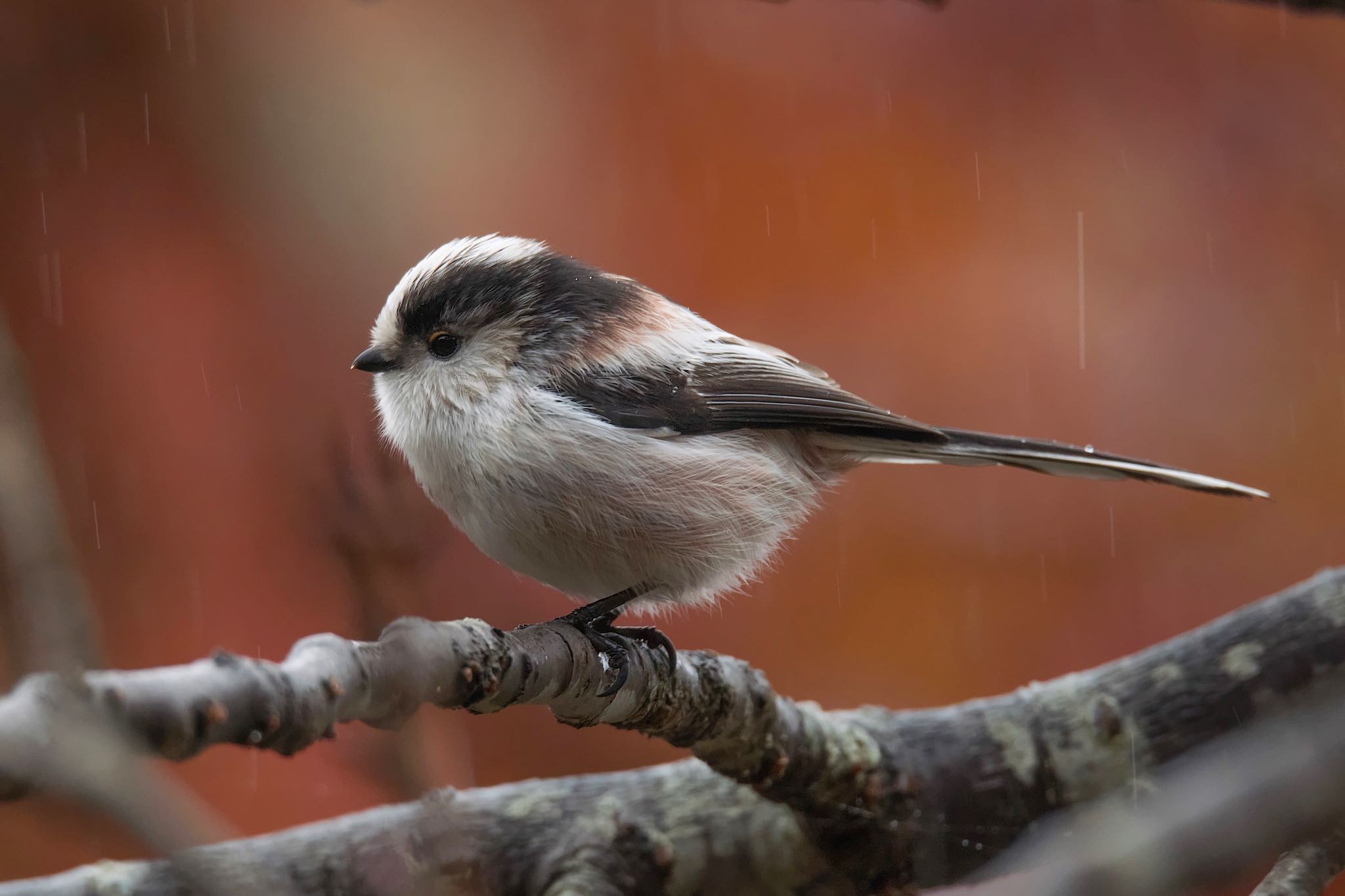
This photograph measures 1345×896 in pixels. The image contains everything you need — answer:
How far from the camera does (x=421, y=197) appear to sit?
317 cm

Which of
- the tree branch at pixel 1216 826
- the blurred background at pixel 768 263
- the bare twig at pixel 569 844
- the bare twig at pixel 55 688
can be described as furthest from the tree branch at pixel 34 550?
the blurred background at pixel 768 263

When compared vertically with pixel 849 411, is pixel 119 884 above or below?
below

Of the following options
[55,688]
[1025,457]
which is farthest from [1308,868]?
[55,688]

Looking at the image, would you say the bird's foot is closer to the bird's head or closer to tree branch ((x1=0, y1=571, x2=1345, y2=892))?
tree branch ((x1=0, y1=571, x2=1345, y2=892))

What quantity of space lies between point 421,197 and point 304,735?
2.54 meters

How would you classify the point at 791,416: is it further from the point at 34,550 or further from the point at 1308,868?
the point at 34,550

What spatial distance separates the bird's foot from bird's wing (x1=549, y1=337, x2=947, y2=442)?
0.39 meters

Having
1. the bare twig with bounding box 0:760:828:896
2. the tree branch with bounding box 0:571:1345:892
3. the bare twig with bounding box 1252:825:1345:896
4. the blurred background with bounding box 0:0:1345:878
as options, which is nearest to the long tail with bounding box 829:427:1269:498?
the tree branch with bounding box 0:571:1345:892

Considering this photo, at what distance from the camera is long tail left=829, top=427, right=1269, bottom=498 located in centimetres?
227

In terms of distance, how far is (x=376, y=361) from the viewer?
2264 mm

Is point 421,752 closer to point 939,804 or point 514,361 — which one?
point 514,361

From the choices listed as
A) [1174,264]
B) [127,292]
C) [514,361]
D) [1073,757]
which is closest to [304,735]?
[514,361]

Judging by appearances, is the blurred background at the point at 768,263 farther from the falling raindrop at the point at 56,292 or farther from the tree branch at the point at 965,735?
the tree branch at the point at 965,735

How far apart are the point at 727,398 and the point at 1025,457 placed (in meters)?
0.69
